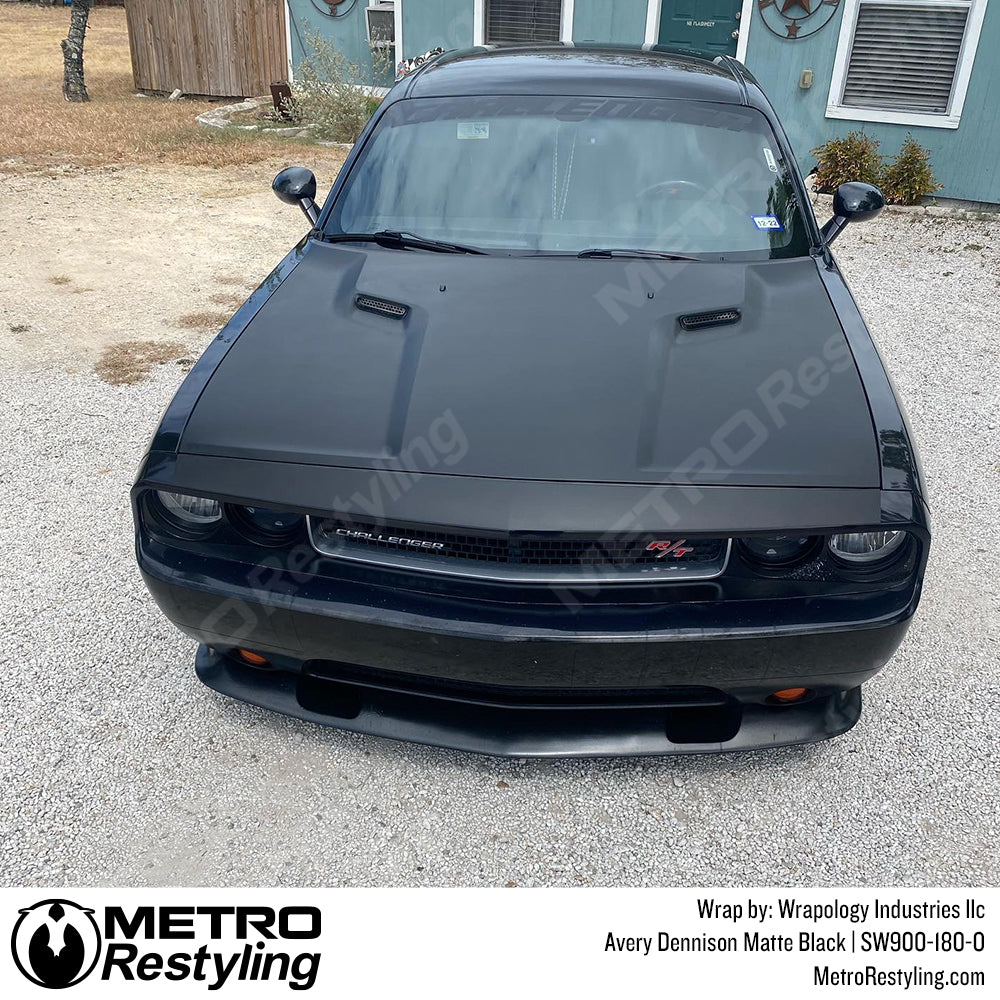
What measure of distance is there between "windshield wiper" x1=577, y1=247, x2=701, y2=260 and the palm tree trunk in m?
13.3

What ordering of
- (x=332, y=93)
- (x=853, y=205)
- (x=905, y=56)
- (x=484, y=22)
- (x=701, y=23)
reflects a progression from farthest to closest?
Answer: (x=332, y=93) < (x=484, y=22) < (x=701, y=23) < (x=905, y=56) < (x=853, y=205)

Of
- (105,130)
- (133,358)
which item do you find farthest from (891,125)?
(105,130)

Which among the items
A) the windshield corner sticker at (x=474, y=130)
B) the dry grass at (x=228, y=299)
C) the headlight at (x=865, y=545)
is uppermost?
the windshield corner sticker at (x=474, y=130)

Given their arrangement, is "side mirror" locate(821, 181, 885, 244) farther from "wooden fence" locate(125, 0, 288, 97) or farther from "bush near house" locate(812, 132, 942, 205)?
"wooden fence" locate(125, 0, 288, 97)

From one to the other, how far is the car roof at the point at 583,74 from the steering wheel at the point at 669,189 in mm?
454

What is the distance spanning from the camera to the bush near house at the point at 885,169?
845 cm

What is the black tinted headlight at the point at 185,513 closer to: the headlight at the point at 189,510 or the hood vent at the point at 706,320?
the headlight at the point at 189,510

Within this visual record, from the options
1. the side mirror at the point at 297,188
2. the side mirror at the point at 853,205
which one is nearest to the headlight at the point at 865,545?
the side mirror at the point at 853,205

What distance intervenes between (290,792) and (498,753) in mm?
605

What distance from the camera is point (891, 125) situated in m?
8.67

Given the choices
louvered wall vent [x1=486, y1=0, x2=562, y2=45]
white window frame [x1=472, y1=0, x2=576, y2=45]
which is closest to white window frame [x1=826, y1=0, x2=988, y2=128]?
white window frame [x1=472, y1=0, x2=576, y2=45]

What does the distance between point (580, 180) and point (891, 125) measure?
7.21 m

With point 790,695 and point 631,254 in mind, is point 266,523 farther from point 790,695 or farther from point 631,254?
point 631,254

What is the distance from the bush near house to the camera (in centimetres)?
845
